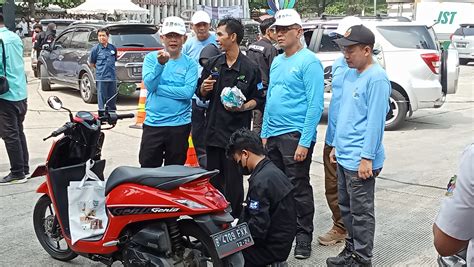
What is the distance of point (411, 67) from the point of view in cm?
927

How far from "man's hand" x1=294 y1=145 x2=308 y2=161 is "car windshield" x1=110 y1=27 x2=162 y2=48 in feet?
27.5

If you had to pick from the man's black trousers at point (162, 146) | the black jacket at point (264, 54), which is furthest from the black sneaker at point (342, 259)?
the black jacket at point (264, 54)

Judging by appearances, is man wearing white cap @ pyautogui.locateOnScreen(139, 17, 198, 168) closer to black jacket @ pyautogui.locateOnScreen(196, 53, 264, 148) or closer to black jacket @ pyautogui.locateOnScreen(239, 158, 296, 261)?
black jacket @ pyautogui.locateOnScreen(196, 53, 264, 148)

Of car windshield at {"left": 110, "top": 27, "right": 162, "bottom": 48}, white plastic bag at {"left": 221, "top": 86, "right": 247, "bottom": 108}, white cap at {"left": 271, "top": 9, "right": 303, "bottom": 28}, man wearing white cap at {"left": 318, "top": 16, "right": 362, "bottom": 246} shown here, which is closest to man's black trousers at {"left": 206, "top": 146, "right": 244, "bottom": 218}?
white plastic bag at {"left": 221, "top": 86, "right": 247, "bottom": 108}

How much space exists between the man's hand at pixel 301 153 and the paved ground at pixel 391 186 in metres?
0.81

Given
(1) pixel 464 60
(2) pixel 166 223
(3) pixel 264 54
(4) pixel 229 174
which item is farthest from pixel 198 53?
(1) pixel 464 60

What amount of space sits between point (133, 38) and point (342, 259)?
909cm

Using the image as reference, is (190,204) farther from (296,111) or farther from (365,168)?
(296,111)

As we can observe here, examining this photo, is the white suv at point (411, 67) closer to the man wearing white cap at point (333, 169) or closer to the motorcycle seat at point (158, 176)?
the man wearing white cap at point (333, 169)

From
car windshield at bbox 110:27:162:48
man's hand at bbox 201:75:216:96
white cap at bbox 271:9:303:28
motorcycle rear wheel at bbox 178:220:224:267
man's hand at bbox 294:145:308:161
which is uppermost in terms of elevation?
white cap at bbox 271:9:303:28

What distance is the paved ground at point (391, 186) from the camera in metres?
4.50

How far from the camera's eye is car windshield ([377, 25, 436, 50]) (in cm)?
938

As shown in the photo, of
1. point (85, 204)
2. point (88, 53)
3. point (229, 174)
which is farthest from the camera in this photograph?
point (88, 53)

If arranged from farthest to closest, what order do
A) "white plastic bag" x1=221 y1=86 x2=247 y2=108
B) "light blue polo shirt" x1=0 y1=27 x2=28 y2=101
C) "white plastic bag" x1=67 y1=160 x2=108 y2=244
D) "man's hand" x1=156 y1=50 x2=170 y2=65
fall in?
"light blue polo shirt" x1=0 y1=27 x2=28 y2=101, "man's hand" x1=156 y1=50 x2=170 y2=65, "white plastic bag" x1=221 y1=86 x2=247 y2=108, "white plastic bag" x1=67 y1=160 x2=108 y2=244
